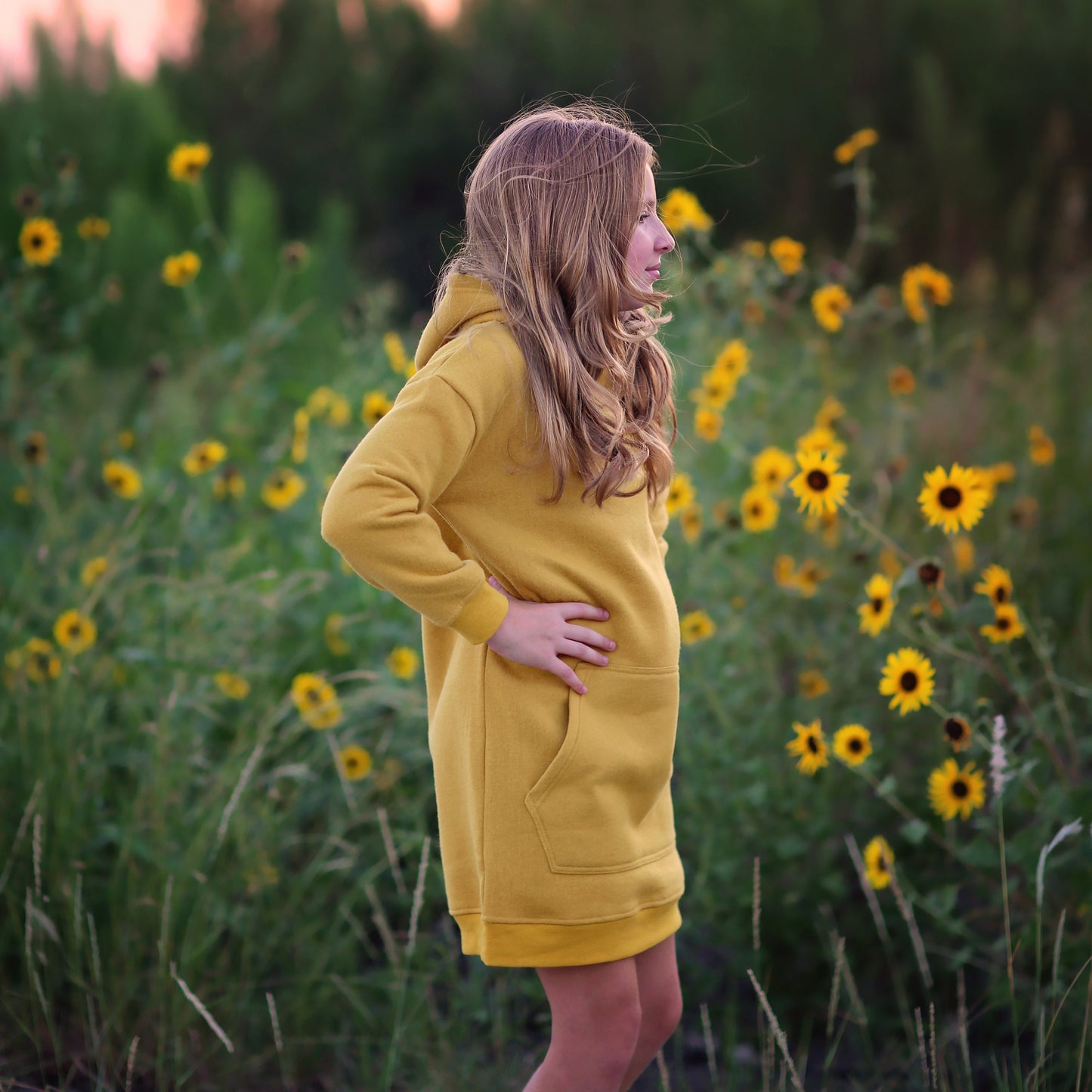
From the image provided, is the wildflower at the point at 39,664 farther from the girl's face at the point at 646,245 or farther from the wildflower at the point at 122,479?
the girl's face at the point at 646,245

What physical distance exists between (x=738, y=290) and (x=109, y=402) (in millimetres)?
2884

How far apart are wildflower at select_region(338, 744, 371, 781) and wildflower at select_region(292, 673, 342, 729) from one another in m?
0.06

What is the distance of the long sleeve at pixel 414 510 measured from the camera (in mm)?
1286

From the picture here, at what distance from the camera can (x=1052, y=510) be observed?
11.0ft

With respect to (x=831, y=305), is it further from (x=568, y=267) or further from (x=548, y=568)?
(x=548, y=568)

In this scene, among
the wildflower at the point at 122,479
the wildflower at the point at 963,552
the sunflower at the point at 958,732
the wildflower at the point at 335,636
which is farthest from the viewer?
the wildflower at the point at 122,479

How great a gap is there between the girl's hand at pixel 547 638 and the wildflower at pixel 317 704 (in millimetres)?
934

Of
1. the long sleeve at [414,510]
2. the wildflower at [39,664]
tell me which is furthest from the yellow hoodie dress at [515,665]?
the wildflower at [39,664]

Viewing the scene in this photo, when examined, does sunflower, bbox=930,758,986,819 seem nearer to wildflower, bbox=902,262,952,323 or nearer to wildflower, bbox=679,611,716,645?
wildflower, bbox=679,611,716,645

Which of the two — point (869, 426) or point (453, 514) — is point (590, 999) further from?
point (869, 426)

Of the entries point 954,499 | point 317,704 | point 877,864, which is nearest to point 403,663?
point 317,704

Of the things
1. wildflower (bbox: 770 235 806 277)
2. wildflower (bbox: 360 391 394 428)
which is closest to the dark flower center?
wildflower (bbox: 770 235 806 277)

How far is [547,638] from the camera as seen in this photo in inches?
52.7

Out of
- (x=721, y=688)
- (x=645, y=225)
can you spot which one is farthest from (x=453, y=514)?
(x=721, y=688)
